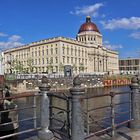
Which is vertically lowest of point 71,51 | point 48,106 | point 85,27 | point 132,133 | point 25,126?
point 25,126

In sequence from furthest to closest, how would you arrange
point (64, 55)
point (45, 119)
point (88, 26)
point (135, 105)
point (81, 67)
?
point (88, 26)
point (81, 67)
point (64, 55)
point (135, 105)
point (45, 119)

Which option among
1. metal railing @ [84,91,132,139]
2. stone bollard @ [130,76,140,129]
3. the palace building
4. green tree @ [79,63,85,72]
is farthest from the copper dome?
stone bollard @ [130,76,140,129]

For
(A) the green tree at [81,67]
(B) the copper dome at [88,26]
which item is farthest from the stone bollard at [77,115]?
(B) the copper dome at [88,26]

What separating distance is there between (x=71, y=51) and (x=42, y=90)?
127 meters

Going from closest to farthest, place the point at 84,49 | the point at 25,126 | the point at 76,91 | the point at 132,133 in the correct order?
the point at 76,91 < the point at 132,133 < the point at 25,126 < the point at 84,49

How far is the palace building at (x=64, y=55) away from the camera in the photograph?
124625 mm

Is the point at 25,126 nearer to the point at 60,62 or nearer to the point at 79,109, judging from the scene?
the point at 79,109

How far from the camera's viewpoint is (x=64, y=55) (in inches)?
5037

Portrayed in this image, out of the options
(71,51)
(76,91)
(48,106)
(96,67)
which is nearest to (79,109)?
(76,91)

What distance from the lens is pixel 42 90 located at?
6953 millimetres

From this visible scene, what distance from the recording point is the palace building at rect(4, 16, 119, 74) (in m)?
125

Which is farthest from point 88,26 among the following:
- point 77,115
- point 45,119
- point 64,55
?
point 77,115

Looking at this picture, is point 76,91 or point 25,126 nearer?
point 76,91

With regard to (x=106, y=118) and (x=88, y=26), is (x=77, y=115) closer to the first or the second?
(x=106, y=118)
